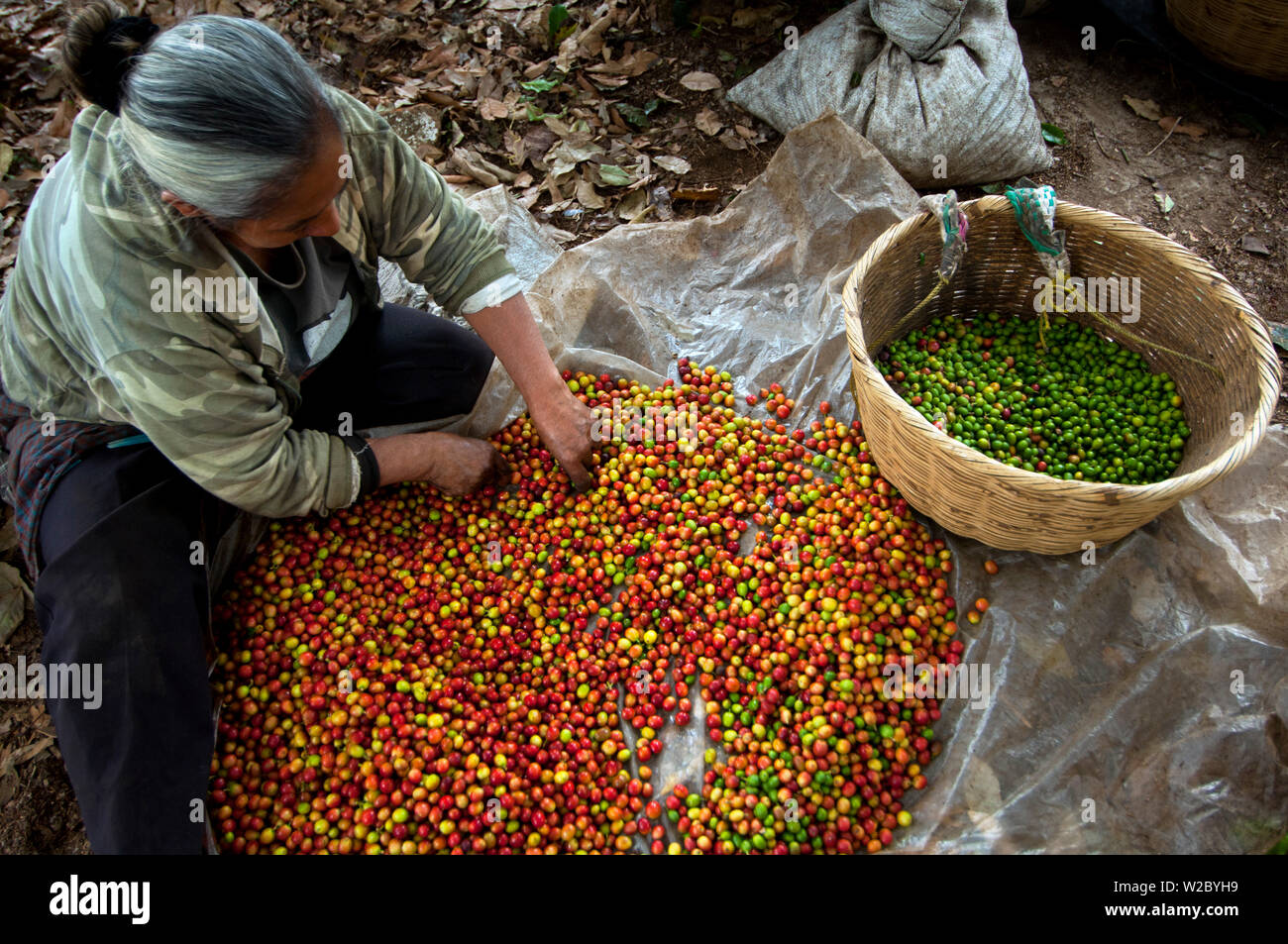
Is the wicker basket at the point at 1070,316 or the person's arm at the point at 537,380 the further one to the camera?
the person's arm at the point at 537,380

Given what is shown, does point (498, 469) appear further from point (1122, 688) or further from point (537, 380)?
point (1122, 688)

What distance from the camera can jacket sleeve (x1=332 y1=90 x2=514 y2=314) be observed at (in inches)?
112

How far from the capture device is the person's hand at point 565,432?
328 cm

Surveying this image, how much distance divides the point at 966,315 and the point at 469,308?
2.21 m

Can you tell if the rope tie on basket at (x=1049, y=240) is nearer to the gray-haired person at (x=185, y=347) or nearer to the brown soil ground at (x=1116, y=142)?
the brown soil ground at (x=1116, y=142)

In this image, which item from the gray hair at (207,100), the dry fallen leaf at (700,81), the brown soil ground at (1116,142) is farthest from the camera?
the dry fallen leaf at (700,81)

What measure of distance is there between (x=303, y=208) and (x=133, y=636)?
4.66 feet

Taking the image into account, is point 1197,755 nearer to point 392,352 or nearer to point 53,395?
point 392,352

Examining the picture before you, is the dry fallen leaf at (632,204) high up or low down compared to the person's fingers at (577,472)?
up

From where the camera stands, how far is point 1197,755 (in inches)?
101

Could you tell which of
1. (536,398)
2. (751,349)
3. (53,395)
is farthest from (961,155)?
(53,395)

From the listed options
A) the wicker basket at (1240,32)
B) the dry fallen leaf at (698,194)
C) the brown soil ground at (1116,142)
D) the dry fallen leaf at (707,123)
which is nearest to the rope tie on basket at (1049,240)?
the brown soil ground at (1116,142)

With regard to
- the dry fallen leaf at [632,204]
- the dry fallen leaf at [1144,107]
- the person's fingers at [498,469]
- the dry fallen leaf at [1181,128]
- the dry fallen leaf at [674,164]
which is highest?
the dry fallen leaf at [1144,107]

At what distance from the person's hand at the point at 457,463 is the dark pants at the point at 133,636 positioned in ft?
2.55
